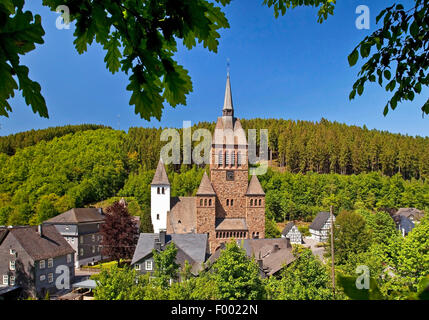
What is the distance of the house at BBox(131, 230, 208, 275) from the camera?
22.2 metres

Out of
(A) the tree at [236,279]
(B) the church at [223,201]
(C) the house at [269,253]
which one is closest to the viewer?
(A) the tree at [236,279]

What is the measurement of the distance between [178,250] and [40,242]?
472 inches

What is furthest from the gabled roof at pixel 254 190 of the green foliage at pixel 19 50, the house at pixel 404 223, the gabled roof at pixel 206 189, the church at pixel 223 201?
the green foliage at pixel 19 50

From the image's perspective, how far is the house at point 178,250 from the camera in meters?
22.2

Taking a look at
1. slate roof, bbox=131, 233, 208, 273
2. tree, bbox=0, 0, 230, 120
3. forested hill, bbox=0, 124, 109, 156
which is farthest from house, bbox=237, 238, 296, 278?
forested hill, bbox=0, 124, 109, 156

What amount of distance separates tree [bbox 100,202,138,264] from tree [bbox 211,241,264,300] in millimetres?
19381

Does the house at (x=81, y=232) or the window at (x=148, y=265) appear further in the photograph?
the house at (x=81, y=232)

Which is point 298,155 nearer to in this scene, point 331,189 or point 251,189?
point 331,189

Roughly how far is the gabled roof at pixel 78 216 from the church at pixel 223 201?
976 centimetres

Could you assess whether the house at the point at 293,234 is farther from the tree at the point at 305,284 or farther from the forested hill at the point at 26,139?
the forested hill at the point at 26,139

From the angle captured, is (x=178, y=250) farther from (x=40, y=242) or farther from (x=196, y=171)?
(x=196, y=171)

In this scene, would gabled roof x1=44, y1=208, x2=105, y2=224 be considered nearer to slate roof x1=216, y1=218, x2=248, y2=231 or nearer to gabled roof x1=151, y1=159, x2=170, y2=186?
gabled roof x1=151, y1=159, x2=170, y2=186

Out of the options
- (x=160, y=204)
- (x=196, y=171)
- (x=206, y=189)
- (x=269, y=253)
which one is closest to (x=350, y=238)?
(x=269, y=253)

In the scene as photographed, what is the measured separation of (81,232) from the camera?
37219 mm
